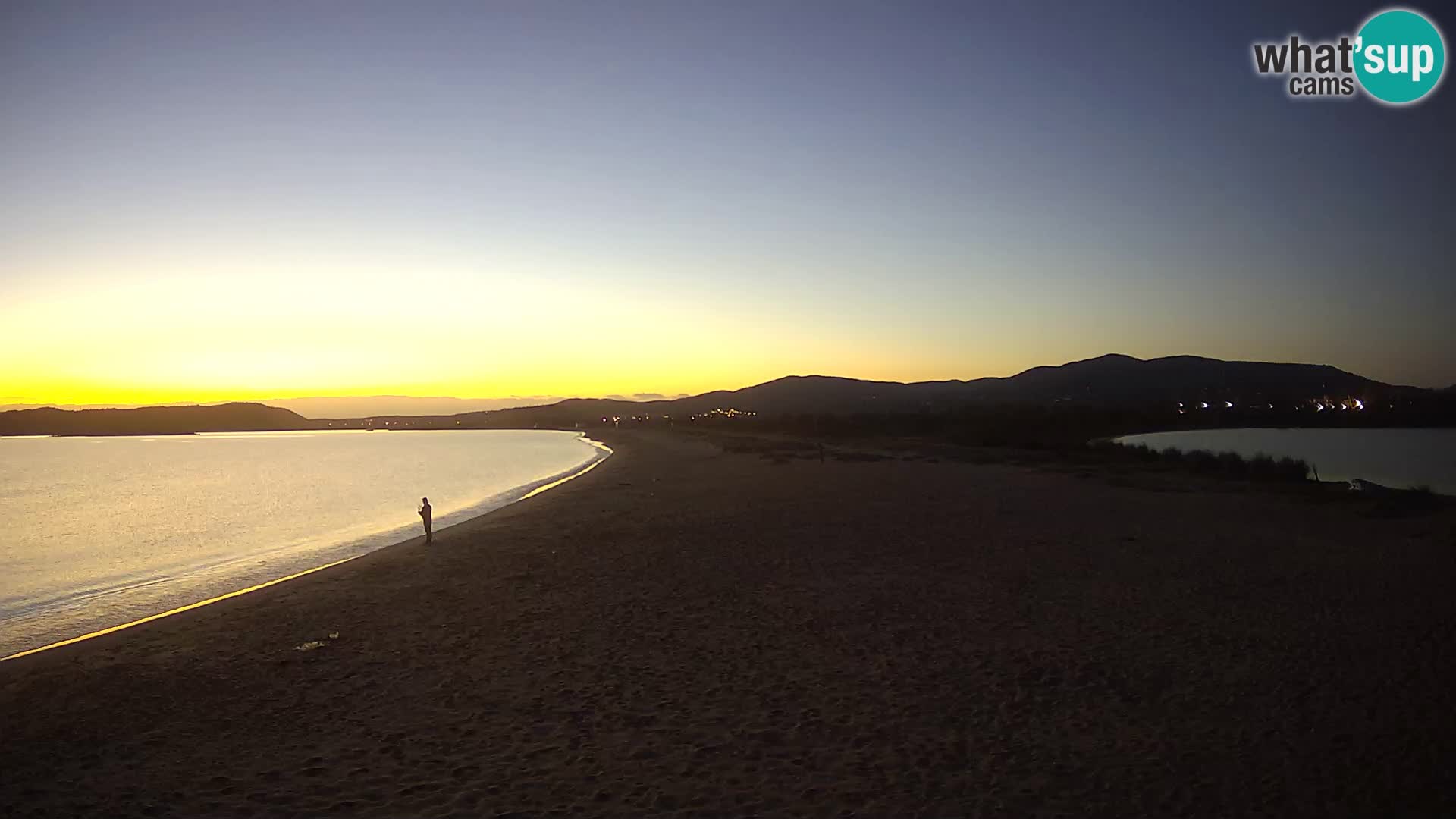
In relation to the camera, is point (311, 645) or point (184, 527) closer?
point (311, 645)

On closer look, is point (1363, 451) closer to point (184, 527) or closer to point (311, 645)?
point (311, 645)

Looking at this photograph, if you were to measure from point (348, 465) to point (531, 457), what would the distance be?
19031 millimetres

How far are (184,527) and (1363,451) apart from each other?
7747 centimetres

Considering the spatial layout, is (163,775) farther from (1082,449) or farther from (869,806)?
(1082,449)

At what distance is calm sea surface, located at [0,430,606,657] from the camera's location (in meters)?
17.4

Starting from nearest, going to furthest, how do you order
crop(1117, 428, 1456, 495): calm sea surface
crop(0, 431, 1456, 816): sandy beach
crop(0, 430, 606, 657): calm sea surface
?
1. crop(0, 431, 1456, 816): sandy beach
2. crop(0, 430, 606, 657): calm sea surface
3. crop(1117, 428, 1456, 495): calm sea surface

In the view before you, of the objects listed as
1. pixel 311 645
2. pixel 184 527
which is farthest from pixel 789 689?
pixel 184 527

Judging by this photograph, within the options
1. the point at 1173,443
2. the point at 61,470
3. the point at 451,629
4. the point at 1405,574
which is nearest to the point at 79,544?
the point at 451,629

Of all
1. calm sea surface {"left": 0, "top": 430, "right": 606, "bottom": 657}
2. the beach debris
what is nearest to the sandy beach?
the beach debris

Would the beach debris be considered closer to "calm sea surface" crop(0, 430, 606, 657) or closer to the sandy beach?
the sandy beach

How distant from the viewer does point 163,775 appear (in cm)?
685

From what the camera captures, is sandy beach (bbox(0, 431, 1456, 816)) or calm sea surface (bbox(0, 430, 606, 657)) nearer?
sandy beach (bbox(0, 431, 1456, 816))

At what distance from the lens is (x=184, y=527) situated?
32.6 m

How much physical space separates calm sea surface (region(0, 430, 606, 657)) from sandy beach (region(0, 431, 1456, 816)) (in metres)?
4.66
